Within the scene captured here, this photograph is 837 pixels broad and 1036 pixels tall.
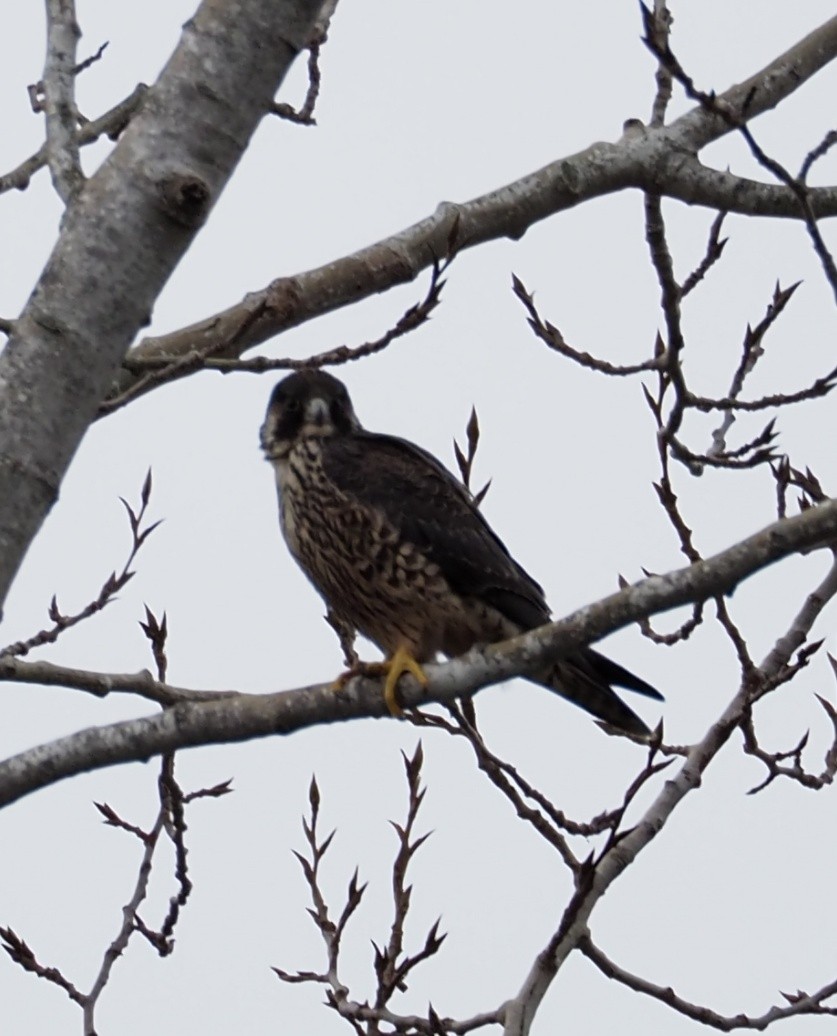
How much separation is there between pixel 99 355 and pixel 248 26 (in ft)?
1.85

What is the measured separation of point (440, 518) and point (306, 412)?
75 cm

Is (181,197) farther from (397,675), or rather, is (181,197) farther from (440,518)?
(440,518)

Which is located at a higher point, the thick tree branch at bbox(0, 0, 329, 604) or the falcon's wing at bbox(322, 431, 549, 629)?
the falcon's wing at bbox(322, 431, 549, 629)

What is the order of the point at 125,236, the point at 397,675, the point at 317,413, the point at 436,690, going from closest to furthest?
1. the point at 125,236
2. the point at 436,690
3. the point at 397,675
4. the point at 317,413

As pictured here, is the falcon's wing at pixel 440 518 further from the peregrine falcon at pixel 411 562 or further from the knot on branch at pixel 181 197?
the knot on branch at pixel 181 197

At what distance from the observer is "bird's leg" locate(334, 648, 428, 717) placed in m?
3.38

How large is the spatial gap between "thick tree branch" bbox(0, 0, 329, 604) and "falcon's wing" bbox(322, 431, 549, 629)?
6.82 feet

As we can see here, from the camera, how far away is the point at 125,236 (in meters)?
2.31

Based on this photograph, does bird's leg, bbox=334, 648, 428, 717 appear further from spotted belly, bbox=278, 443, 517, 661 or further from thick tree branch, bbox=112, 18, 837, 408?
thick tree branch, bbox=112, 18, 837, 408

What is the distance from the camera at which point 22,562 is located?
86.7 inches

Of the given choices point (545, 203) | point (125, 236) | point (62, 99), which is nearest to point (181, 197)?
point (125, 236)

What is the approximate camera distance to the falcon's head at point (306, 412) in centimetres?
502

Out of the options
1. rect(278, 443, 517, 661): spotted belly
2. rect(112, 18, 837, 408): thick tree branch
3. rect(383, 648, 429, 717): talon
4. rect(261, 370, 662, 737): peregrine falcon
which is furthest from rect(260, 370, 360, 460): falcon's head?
rect(112, 18, 837, 408): thick tree branch

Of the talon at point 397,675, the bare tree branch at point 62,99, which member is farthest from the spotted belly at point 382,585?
the bare tree branch at point 62,99
